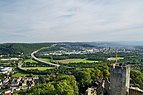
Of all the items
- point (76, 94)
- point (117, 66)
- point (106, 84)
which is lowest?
point (76, 94)

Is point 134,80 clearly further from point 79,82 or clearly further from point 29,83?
point 29,83

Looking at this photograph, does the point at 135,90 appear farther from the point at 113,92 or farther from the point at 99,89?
the point at 99,89

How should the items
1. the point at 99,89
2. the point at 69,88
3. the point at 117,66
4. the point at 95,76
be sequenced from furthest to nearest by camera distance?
1. the point at 95,76
2. the point at 69,88
3. the point at 99,89
4. the point at 117,66

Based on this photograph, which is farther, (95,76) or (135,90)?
(95,76)

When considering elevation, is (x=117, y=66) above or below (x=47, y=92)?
above

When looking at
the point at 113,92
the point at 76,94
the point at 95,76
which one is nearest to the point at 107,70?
the point at 95,76

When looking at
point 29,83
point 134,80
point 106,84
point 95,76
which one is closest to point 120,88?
point 106,84

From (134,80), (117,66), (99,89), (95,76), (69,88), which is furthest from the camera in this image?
(95,76)
